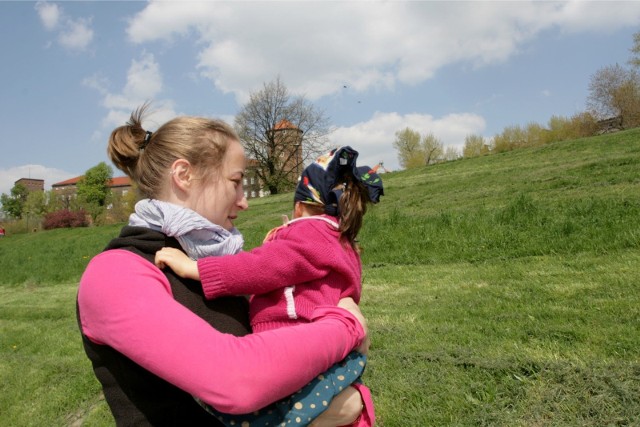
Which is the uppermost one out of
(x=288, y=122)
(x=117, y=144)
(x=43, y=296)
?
(x=288, y=122)

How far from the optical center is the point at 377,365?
4.39 meters

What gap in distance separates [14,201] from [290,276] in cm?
10752

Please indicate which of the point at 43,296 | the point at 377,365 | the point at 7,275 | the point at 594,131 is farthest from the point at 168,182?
the point at 594,131

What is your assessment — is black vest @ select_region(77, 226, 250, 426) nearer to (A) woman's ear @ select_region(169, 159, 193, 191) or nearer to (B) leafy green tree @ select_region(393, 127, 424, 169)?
(A) woman's ear @ select_region(169, 159, 193, 191)

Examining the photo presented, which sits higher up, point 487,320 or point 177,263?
point 177,263

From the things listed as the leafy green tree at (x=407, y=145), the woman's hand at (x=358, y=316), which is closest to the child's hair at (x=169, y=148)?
the woman's hand at (x=358, y=316)

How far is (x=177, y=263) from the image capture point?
1478 mm

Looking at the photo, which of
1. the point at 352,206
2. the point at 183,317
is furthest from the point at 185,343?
the point at 352,206

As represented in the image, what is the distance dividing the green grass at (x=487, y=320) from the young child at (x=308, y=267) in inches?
79.0

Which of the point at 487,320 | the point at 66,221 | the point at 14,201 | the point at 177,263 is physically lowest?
the point at 487,320

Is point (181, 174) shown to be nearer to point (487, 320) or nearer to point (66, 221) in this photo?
point (487, 320)

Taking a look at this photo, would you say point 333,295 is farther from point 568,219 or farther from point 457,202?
point 457,202

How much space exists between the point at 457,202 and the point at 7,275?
47.5 ft

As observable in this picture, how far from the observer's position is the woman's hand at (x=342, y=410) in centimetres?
160
